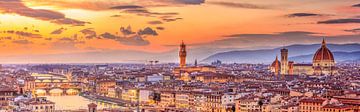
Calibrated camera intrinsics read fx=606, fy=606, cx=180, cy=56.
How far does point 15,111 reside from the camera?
76.8 feet

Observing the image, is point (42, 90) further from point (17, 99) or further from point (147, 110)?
point (147, 110)

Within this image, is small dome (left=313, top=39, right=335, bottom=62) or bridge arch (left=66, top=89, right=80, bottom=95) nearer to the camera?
bridge arch (left=66, top=89, right=80, bottom=95)

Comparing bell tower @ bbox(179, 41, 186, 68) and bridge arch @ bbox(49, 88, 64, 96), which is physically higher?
bell tower @ bbox(179, 41, 186, 68)

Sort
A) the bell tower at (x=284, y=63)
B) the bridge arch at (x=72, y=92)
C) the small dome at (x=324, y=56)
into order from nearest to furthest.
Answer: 1. the bridge arch at (x=72, y=92)
2. the small dome at (x=324, y=56)
3. the bell tower at (x=284, y=63)

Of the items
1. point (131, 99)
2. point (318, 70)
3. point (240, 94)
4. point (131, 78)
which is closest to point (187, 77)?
point (131, 78)

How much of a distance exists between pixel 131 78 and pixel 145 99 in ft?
70.8

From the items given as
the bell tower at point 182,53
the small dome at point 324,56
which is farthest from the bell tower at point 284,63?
the bell tower at point 182,53

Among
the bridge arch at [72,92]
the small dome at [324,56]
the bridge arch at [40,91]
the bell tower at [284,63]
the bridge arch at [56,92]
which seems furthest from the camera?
the bell tower at [284,63]

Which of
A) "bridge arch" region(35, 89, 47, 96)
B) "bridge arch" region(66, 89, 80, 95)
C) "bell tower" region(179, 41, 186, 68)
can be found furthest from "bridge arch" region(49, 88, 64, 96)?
"bell tower" region(179, 41, 186, 68)

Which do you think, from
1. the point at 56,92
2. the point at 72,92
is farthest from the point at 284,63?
the point at 56,92

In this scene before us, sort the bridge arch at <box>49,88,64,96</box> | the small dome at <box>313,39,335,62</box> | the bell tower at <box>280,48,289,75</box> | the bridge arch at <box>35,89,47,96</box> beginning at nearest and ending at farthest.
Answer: the bridge arch at <box>35,89,47,96</box>
the bridge arch at <box>49,88,64,96</box>
the small dome at <box>313,39,335,62</box>
the bell tower at <box>280,48,289,75</box>

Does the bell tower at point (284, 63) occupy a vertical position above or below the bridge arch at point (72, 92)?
above

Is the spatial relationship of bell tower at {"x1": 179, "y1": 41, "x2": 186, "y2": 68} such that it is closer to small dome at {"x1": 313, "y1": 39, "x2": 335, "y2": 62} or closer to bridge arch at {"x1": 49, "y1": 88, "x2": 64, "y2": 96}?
small dome at {"x1": 313, "y1": 39, "x2": 335, "y2": 62}

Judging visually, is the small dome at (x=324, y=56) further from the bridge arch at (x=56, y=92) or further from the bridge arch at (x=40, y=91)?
the bridge arch at (x=40, y=91)
